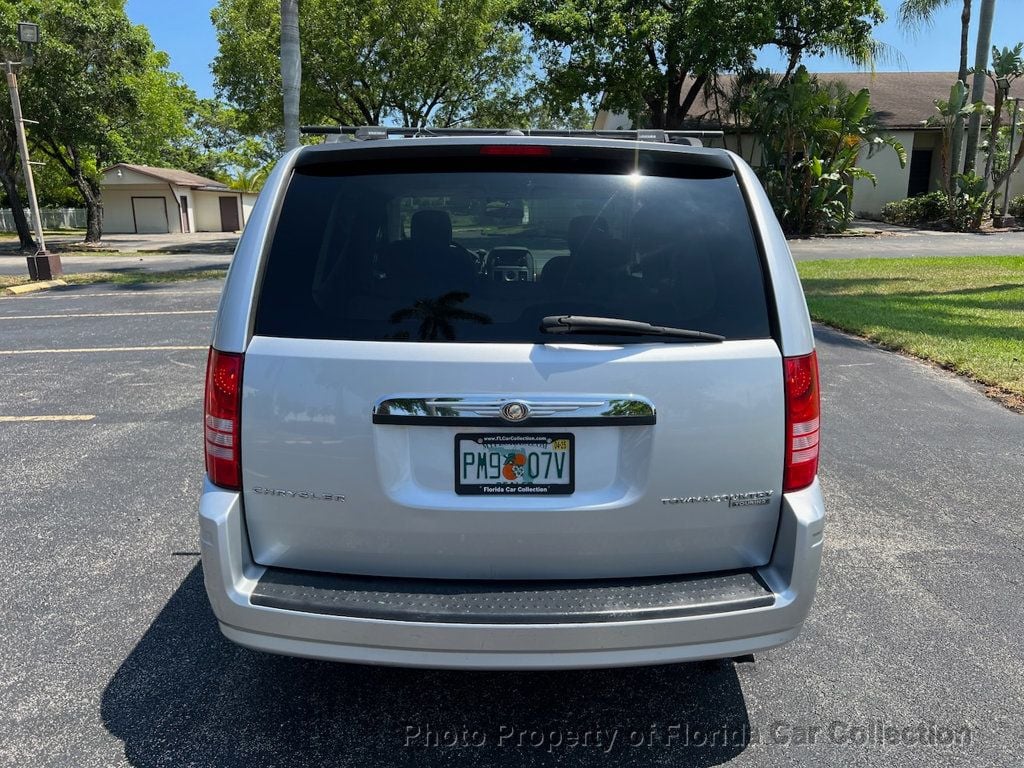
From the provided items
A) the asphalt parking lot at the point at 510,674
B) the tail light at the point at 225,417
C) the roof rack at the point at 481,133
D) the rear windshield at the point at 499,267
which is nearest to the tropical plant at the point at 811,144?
the asphalt parking lot at the point at 510,674

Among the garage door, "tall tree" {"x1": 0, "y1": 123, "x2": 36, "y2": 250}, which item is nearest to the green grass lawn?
"tall tree" {"x1": 0, "y1": 123, "x2": 36, "y2": 250}

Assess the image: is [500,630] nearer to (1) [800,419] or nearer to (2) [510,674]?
(2) [510,674]

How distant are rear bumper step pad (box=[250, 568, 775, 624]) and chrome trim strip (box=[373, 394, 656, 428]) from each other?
513mm

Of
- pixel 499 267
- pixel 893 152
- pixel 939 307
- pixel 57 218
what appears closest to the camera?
pixel 499 267

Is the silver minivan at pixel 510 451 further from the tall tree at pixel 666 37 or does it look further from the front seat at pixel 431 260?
the tall tree at pixel 666 37

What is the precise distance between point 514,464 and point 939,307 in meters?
10.8

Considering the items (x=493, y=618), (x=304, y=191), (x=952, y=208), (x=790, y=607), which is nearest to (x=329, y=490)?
(x=493, y=618)

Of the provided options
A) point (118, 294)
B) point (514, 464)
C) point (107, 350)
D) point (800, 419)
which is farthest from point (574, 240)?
point (118, 294)

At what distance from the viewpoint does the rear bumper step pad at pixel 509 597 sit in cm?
225

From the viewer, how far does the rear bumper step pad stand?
2248 millimetres

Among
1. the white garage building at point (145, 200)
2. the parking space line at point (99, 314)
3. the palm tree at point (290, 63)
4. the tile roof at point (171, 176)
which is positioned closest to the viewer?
the parking space line at point (99, 314)

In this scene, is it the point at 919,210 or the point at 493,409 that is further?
the point at 919,210

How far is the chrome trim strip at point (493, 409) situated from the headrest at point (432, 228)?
62cm

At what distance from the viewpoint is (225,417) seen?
2.37 meters
